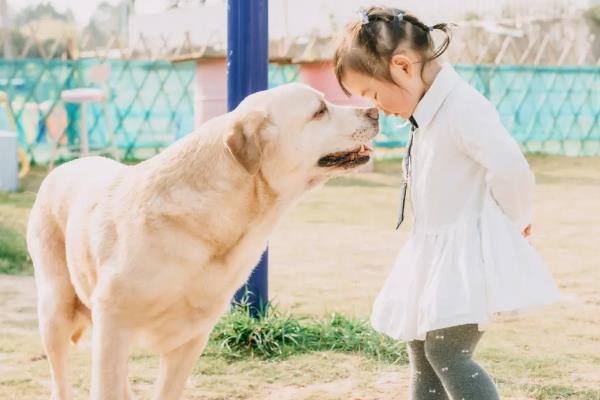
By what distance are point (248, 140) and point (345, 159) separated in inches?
12.2

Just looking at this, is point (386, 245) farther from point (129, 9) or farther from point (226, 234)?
point (129, 9)

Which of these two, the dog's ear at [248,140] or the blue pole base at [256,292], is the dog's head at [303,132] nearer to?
the dog's ear at [248,140]

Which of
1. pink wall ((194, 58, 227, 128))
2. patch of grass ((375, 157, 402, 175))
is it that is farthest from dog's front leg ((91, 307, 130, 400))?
patch of grass ((375, 157, 402, 175))

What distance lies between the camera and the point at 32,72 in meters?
11.9

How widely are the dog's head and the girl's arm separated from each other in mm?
338

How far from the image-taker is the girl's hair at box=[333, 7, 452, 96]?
272cm

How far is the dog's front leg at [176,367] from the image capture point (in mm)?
2955

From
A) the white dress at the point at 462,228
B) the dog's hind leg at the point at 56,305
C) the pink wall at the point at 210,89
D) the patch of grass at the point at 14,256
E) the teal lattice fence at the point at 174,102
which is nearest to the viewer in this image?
the white dress at the point at 462,228

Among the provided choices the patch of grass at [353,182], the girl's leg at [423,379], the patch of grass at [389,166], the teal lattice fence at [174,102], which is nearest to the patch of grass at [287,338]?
the girl's leg at [423,379]

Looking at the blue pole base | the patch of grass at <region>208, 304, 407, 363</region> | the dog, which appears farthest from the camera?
the blue pole base

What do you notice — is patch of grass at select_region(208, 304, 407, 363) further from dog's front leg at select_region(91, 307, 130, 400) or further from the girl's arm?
the girl's arm

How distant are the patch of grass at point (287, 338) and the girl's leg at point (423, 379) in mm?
994

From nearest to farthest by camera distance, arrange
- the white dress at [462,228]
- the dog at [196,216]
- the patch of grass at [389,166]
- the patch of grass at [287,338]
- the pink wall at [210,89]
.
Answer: the white dress at [462,228] → the dog at [196,216] → the patch of grass at [287,338] → the pink wall at [210,89] → the patch of grass at [389,166]

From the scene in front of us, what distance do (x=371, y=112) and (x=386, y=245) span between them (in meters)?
3.95
